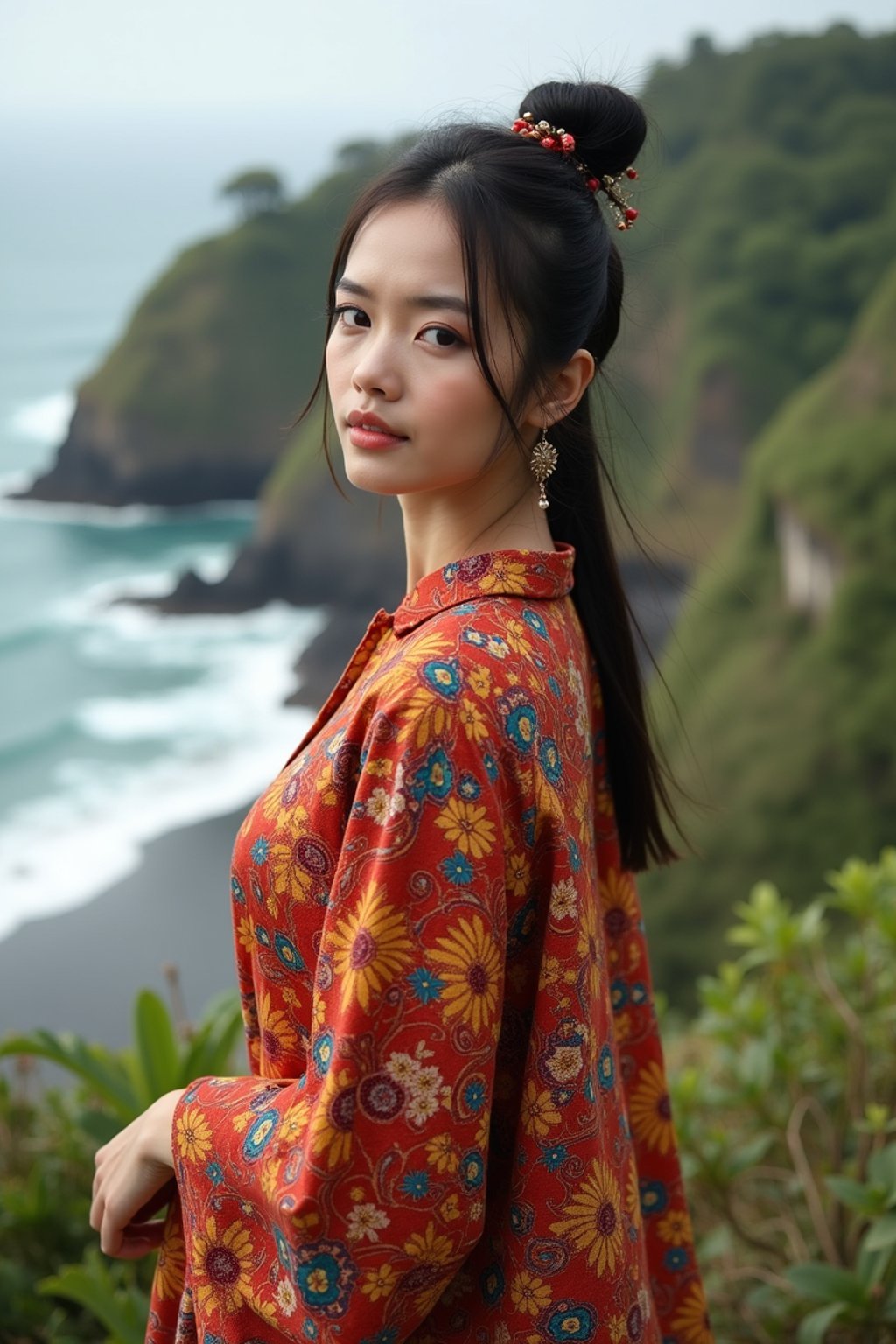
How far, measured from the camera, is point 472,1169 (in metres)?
0.80

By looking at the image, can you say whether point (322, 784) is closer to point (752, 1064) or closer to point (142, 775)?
point (752, 1064)

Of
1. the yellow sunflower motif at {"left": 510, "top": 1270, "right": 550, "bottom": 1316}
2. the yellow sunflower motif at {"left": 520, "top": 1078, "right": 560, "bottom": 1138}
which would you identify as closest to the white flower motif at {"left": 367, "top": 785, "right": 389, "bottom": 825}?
the yellow sunflower motif at {"left": 520, "top": 1078, "right": 560, "bottom": 1138}

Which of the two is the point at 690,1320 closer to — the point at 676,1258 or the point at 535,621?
the point at 676,1258

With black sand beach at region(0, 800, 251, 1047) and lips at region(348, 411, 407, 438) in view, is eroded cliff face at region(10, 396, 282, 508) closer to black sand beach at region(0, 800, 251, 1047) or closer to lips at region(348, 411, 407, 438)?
black sand beach at region(0, 800, 251, 1047)

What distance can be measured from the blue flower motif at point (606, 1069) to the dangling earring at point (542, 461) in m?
0.36

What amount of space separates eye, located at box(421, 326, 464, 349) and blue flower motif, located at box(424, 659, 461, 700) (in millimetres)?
200

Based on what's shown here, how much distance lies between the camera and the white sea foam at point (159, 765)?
9312 millimetres

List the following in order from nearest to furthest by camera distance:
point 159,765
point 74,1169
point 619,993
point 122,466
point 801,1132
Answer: point 619,993
point 74,1169
point 801,1132
point 159,765
point 122,466

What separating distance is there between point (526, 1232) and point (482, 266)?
1.91 ft

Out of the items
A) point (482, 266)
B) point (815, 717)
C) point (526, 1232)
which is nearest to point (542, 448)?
point (482, 266)

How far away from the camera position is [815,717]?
8.45 metres

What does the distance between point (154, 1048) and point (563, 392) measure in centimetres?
87

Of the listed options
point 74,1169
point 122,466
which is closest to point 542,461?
point 74,1169

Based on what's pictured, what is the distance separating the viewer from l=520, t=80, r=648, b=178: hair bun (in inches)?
38.2
